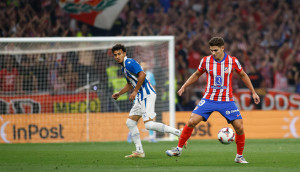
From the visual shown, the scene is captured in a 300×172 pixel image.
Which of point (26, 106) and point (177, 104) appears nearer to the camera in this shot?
point (26, 106)

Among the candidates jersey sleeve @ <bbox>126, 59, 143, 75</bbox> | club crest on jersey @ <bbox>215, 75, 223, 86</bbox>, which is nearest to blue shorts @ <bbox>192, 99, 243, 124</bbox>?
club crest on jersey @ <bbox>215, 75, 223, 86</bbox>

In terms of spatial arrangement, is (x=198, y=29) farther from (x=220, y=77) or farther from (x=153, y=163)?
(x=153, y=163)

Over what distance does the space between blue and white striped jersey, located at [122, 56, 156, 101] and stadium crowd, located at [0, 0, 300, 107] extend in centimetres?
638

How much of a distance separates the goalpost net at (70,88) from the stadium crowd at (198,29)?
12cm

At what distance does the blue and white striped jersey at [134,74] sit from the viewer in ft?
28.2

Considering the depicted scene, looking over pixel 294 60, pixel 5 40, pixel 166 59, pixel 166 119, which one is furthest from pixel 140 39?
pixel 294 60

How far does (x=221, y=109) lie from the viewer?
7.59 metres

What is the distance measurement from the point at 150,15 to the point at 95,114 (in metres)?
5.86

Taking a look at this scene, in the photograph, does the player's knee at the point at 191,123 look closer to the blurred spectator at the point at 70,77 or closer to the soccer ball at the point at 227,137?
the soccer ball at the point at 227,137

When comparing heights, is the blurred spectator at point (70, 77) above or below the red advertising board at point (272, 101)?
above

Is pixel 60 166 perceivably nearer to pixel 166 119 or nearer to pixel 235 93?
pixel 166 119

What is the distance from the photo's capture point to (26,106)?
1464 centimetres

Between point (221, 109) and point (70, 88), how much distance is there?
8073 mm

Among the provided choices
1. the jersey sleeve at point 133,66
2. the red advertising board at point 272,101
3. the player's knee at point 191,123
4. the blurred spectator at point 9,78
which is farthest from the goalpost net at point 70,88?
the player's knee at point 191,123
